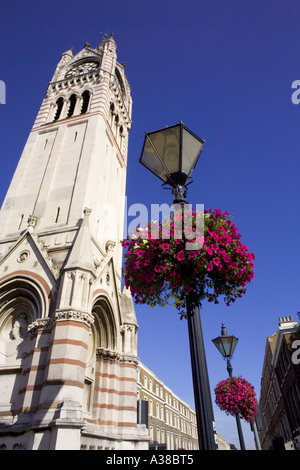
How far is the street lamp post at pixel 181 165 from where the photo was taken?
4.27 m

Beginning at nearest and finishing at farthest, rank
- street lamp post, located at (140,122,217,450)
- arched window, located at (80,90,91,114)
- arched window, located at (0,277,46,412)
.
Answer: street lamp post, located at (140,122,217,450) → arched window, located at (0,277,46,412) → arched window, located at (80,90,91,114)

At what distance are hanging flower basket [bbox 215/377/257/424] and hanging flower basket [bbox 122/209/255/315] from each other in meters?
10.6

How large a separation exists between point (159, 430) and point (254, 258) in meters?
44.1

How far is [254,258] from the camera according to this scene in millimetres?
5500

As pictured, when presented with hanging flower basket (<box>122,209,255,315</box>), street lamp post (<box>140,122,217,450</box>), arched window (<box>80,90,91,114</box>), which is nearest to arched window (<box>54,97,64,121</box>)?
arched window (<box>80,90,91,114</box>)

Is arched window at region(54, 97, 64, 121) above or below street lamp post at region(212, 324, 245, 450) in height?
above

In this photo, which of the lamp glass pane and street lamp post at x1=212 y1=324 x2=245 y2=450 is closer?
the lamp glass pane

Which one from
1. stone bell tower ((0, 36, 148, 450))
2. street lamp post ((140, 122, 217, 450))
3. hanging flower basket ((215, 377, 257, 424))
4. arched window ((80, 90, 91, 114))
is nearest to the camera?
street lamp post ((140, 122, 217, 450))

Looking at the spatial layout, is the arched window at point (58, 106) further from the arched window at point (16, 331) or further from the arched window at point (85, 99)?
the arched window at point (16, 331)

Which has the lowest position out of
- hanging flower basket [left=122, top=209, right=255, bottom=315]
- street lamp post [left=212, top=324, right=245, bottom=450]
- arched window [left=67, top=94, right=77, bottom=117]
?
hanging flower basket [left=122, top=209, right=255, bottom=315]

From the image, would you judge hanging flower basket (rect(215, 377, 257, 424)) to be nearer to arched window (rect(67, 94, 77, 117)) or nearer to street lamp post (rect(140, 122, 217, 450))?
street lamp post (rect(140, 122, 217, 450))

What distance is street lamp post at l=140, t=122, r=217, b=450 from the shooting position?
14.0ft

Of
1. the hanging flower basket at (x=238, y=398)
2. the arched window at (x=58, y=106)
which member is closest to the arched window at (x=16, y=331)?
the hanging flower basket at (x=238, y=398)

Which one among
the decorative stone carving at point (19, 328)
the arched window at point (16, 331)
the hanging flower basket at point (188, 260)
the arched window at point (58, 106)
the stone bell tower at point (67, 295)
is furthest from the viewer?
the arched window at point (58, 106)
